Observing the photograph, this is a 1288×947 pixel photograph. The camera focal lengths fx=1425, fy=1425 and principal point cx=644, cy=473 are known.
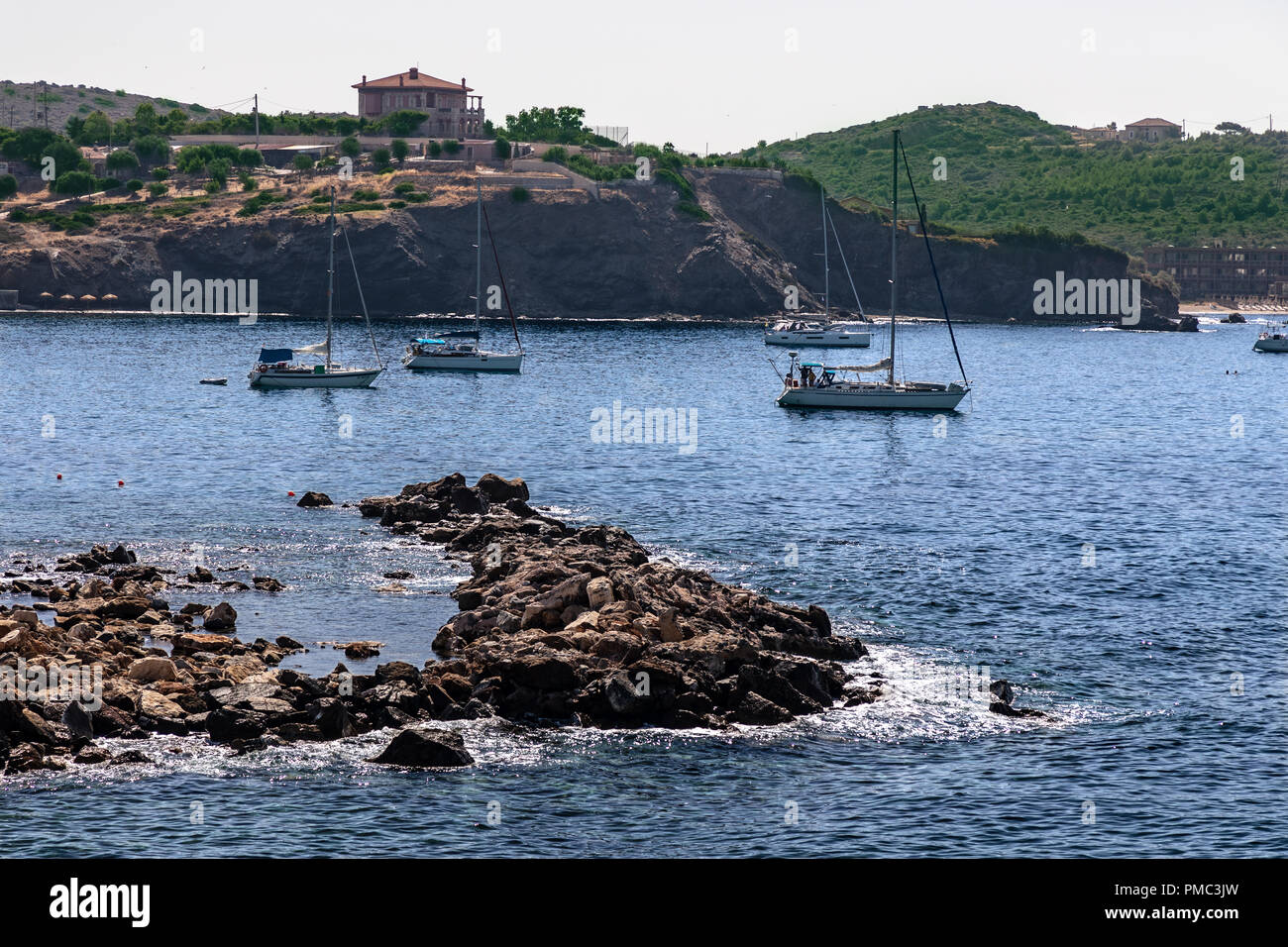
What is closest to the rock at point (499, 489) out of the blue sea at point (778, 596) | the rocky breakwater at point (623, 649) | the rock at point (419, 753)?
the blue sea at point (778, 596)

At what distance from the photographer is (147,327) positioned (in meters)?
183

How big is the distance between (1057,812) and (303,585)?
2667cm

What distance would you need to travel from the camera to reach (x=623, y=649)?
116 feet

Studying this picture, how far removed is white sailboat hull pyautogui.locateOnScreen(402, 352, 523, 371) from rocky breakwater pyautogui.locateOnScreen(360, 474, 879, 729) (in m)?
89.4

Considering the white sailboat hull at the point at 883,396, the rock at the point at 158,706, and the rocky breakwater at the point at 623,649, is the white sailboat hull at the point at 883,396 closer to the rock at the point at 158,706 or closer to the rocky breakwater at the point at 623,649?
the rocky breakwater at the point at 623,649

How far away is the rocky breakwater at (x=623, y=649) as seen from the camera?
33094 millimetres

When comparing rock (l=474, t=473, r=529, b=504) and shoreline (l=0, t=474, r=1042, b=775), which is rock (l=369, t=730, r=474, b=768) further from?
rock (l=474, t=473, r=529, b=504)

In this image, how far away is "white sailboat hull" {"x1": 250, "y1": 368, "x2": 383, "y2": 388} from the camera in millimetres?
116812

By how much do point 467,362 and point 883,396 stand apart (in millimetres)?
47026

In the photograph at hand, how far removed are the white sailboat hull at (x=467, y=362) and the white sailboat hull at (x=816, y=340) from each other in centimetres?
5442

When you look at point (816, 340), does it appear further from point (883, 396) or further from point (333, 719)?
point (333, 719)
